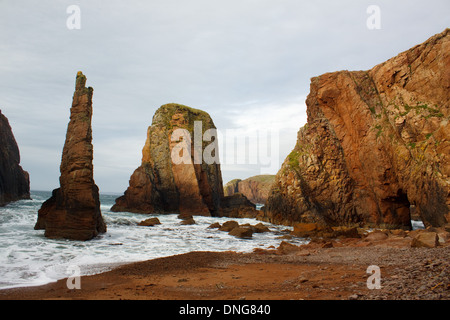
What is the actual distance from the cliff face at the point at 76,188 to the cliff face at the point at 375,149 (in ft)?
72.3

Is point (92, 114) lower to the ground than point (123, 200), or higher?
higher

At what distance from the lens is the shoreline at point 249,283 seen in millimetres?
5863

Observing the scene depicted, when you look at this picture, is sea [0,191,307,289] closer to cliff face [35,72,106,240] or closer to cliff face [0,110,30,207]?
cliff face [35,72,106,240]

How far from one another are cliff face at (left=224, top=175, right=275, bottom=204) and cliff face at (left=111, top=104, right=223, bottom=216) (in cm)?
6371

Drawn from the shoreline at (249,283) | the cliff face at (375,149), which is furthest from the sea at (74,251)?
the cliff face at (375,149)

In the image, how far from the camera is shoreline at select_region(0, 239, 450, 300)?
5.86 metres

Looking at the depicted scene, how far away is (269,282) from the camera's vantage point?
332 inches

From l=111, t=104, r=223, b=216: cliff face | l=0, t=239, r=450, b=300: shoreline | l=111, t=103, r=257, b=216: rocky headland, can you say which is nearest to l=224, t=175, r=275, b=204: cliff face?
l=111, t=103, r=257, b=216: rocky headland

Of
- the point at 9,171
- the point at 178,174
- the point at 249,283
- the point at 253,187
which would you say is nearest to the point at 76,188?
the point at 249,283
